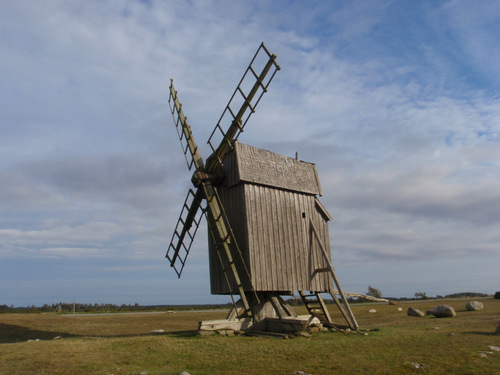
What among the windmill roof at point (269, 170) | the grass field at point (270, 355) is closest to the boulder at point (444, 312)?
the grass field at point (270, 355)

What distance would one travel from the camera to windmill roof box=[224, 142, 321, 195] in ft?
53.3

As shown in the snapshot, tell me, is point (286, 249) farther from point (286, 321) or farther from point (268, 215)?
point (286, 321)

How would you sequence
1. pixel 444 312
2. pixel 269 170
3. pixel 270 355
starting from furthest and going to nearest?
pixel 444 312
pixel 269 170
pixel 270 355

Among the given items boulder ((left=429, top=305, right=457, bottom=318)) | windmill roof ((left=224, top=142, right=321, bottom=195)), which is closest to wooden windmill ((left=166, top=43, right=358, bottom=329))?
windmill roof ((left=224, top=142, right=321, bottom=195))

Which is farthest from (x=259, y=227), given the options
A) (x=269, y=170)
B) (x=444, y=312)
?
(x=444, y=312)

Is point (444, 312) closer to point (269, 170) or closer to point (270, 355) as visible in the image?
point (269, 170)

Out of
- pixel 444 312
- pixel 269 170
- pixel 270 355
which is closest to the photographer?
pixel 270 355

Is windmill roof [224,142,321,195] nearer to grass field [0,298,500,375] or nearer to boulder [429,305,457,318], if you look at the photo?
grass field [0,298,500,375]

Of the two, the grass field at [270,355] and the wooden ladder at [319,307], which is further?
the wooden ladder at [319,307]

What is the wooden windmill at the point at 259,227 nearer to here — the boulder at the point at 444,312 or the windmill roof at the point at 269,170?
the windmill roof at the point at 269,170

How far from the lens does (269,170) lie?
17109 millimetres

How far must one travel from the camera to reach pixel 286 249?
54.5 feet

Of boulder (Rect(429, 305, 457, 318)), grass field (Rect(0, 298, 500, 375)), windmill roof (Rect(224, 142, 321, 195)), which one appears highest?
windmill roof (Rect(224, 142, 321, 195))

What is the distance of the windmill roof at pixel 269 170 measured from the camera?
1624 centimetres
